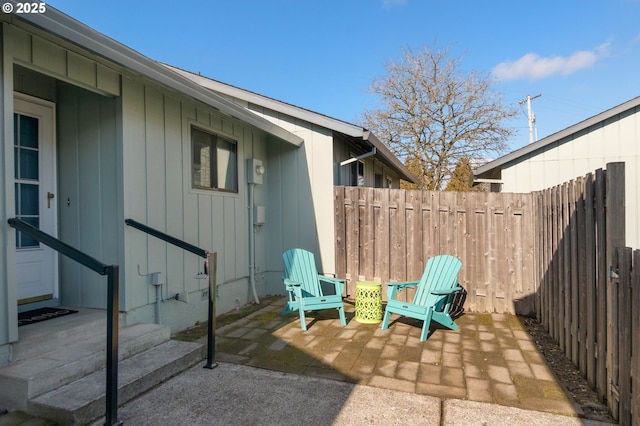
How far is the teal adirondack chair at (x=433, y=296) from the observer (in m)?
4.08

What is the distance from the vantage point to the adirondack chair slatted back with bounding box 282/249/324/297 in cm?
491

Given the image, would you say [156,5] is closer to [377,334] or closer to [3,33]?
[3,33]

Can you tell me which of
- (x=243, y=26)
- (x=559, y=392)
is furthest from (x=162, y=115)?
(x=243, y=26)

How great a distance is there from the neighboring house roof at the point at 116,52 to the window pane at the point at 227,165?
28.5 inches

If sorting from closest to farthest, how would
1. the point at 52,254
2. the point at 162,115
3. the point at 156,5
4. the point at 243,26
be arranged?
the point at 52,254 → the point at 162,115 → the point at 156,5 → the point at 243,26

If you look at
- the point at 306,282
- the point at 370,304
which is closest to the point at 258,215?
the point at 306,282

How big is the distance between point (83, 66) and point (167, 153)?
117 centimetres

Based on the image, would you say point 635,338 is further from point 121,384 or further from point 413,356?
point 121,384

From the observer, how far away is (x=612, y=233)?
2434 millimetres

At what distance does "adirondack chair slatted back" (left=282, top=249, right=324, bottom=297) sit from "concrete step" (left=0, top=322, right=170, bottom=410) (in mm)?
1894

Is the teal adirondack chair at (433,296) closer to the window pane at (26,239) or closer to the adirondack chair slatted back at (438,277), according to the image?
the adirondack chair slatted back at (438,277)

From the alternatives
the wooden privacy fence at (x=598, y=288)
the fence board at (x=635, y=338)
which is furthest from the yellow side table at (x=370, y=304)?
the fence board at (x=635, y=338)

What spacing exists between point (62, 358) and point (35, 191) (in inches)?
67.8

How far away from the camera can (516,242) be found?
5105mm
